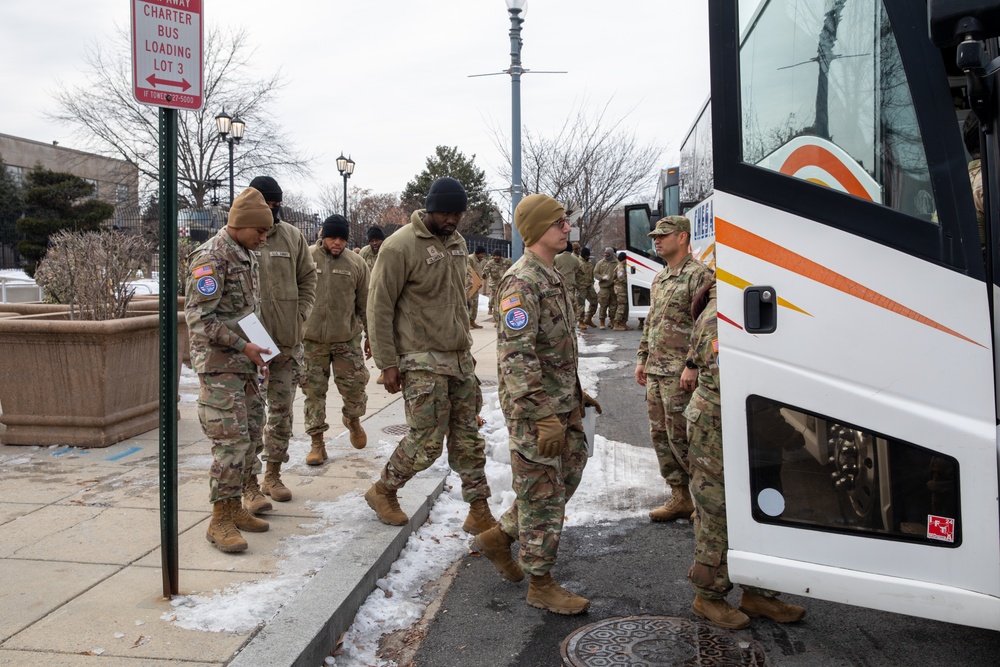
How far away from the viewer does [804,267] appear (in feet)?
9.87

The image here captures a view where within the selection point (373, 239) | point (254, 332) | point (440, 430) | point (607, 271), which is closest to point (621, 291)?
point (607, 271)

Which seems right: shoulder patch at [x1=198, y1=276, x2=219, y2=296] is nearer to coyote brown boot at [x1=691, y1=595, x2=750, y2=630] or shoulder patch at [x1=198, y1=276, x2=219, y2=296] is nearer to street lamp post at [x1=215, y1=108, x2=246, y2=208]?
coyote brown boot at [x1=691, y1=595, x2=750, y2=630]

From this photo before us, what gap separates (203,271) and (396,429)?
3.47 meters

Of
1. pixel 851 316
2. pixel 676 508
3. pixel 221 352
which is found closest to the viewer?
pixel 851 316

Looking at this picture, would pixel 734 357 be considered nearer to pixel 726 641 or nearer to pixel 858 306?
pixel 858 306

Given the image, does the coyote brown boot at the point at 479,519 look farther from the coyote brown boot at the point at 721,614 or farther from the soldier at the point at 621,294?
the soldier at the point at 621,294

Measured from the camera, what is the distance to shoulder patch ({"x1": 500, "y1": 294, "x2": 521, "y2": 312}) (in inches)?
156

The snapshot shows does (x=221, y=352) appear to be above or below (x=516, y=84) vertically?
below

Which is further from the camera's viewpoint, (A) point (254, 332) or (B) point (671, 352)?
(B) point (671, 352)

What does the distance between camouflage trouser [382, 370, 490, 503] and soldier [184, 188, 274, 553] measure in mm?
863

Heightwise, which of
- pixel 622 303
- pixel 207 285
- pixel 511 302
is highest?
pixel 622 303

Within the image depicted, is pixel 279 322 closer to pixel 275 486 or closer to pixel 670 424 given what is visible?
pixel 275 486

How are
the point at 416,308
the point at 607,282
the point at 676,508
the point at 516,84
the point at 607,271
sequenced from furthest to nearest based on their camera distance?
the point at 607,282
the point at 607,271
the point at 516,84
the point at 676,508
the point at 416,308

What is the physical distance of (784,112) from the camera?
3107 mm
